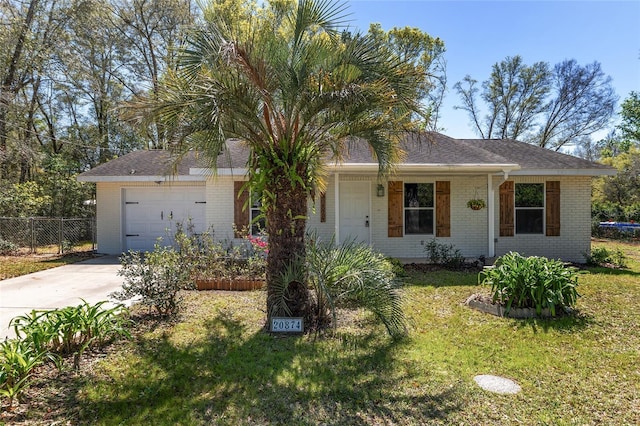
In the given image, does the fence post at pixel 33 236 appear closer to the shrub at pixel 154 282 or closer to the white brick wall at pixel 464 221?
the white brick wall at pixel 464 221

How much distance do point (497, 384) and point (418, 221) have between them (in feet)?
23.2

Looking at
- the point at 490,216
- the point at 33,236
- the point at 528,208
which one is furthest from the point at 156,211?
the point at 528,208

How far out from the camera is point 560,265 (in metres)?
5.65

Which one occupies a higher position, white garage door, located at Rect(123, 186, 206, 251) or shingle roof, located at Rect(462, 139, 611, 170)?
shingle roof, located at Rect(462, 139, 611, 170)

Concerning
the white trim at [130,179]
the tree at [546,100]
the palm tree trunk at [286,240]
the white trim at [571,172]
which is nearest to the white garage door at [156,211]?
the white trim at [130,179]

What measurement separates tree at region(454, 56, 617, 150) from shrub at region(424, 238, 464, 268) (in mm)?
22555

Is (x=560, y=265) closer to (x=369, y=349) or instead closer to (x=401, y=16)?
(x=369, y=349)

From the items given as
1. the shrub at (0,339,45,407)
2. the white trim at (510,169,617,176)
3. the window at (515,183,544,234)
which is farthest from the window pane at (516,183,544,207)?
the shrub at (0,339,45,407)

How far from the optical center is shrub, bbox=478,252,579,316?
210 inches

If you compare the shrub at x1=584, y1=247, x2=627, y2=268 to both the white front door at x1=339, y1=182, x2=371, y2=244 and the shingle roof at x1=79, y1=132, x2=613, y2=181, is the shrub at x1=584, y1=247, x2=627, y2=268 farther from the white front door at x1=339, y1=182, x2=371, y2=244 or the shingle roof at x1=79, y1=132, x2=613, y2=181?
the white front door at x1=339, y1=182, x2=371, y2=244

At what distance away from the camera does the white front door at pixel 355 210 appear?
1034 centimetres

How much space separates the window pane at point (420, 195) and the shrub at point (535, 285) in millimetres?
4792

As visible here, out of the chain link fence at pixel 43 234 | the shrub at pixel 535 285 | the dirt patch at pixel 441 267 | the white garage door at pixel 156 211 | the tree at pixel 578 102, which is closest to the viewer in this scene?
the shrub at pixel 535 285

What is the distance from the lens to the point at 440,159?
977cm
